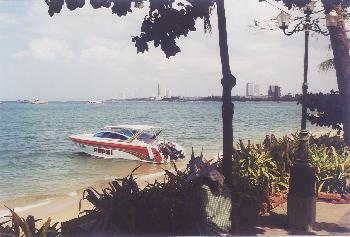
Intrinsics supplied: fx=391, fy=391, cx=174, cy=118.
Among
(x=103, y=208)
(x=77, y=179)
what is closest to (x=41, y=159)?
(x=77, y=179)

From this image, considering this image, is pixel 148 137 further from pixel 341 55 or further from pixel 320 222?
pixel 320 222

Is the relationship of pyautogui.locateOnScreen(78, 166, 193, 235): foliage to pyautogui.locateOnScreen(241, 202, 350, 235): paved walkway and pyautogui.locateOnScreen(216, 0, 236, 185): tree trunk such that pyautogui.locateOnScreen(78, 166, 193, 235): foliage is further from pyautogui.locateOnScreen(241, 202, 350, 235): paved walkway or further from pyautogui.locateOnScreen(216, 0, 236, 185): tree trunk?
pyautogui.locateOnScreen(241, 202, 350, 235): paved walkway

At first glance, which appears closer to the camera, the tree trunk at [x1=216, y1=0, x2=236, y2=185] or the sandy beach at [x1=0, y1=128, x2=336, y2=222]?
the tree trunk at [x1=216, y1=0, x2=236, y2=185]

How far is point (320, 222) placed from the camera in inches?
303

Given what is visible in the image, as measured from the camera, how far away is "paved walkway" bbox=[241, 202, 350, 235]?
7.11 m

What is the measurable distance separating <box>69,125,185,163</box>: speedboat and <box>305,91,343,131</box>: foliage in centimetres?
1223

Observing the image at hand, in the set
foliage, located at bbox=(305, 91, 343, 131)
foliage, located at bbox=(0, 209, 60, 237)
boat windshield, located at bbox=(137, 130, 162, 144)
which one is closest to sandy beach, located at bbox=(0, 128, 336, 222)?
foliage, located at bbox=(305, 91, 343, 131)

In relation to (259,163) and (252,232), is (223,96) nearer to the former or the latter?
(252,232)

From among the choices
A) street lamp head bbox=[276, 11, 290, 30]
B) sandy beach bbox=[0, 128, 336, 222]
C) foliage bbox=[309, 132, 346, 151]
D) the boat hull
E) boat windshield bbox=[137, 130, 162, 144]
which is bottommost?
sandy beach bbox=[0, 128, 336, 222]

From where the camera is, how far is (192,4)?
5.85 metres

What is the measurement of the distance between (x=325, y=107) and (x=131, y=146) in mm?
14679

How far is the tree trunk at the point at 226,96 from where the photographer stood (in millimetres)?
6535

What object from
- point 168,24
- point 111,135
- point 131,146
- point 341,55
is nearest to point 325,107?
point 341,55

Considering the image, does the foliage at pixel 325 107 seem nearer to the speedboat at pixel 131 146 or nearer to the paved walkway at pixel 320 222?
the paved walkway at pixel 320 222
